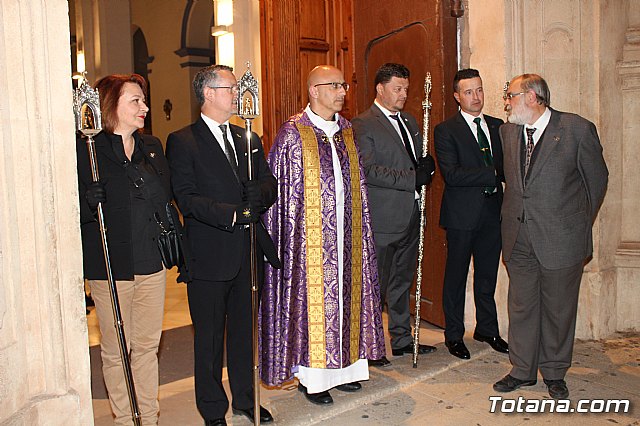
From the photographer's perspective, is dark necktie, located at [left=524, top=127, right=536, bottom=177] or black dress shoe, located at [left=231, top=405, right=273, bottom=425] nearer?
black dress shoe, located at [left=231, top=405, right=273, bottom=425]

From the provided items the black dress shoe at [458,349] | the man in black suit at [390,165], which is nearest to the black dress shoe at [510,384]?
the black dress shoe at [458,349]

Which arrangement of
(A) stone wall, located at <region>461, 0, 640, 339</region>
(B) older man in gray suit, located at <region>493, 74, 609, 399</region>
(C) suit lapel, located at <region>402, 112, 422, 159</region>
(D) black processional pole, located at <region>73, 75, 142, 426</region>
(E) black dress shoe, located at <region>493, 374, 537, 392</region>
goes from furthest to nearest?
(A) stone wall, located at <region>461, 0, 640, 339</region>
(C) suit lapel, located at <region>402, 112, 422, 159</region>
(E) black dress shoe, located at <region>493, 374, 537, 392</region>
(B) older man in gray suit, located at <region>493, 74, 609, 399</region>
(D) black processional pole, located at <region>73, 75, 142, 426</region>

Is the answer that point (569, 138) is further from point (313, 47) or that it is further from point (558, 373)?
point (313, 47)

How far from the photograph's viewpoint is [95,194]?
3.17 metres

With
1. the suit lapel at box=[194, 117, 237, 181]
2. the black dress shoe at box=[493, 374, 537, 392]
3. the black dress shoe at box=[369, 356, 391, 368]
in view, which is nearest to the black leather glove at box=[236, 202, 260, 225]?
the suit lapel at box=[194, 117, 237, 181]

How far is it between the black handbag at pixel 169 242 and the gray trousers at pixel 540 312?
6.86ft

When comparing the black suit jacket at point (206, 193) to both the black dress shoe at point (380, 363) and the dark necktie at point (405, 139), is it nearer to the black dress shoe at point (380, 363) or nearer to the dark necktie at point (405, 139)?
the dark necktie at point (405, 139)

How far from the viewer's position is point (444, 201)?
5.16 m

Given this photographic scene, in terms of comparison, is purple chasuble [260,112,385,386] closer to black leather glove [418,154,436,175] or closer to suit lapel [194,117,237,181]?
suit lapel [194,117,237,181]

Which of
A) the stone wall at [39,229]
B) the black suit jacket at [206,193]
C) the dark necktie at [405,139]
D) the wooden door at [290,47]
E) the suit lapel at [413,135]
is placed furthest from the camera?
the wooden door at [290,47]

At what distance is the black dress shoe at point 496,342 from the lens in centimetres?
521

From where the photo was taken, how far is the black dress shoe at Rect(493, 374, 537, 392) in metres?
4.41

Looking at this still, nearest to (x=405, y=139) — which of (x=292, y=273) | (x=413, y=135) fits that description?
(x=413, y=135)

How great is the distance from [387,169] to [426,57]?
4.36 ft
